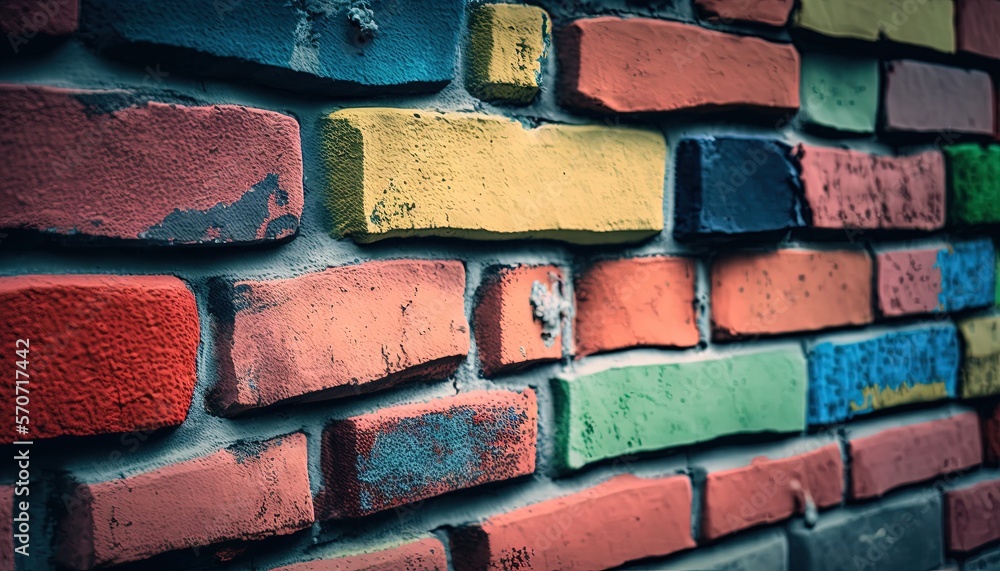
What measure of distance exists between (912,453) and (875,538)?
0.30ft

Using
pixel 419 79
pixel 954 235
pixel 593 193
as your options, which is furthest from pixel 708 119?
pixel 954 235

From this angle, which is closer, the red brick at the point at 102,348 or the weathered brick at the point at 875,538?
the red brick at the point at 102,348

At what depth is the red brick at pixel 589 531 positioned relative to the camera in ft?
1.54

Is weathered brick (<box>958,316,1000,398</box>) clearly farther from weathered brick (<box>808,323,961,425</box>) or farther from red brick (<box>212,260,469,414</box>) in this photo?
red brick (<box>212,260,469,414</box>)

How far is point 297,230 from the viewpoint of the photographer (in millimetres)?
400

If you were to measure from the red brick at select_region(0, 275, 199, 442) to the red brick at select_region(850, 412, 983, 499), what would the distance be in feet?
1.93

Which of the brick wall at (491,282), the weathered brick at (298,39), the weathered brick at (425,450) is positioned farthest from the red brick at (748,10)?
the weathered brick at (425,450)

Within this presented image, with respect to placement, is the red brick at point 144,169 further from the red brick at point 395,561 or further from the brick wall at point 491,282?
the red brick at point 395,561

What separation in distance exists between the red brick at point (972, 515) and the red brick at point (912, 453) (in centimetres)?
3

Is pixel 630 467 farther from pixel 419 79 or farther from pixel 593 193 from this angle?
pixel 419 79

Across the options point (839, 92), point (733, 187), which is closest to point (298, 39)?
point (733, 187)

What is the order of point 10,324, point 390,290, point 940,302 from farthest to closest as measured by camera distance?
point 940,302 < point 390,290 < point 10,324

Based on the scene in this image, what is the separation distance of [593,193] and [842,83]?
0.30 metres

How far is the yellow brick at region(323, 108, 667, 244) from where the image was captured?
1.34ft
